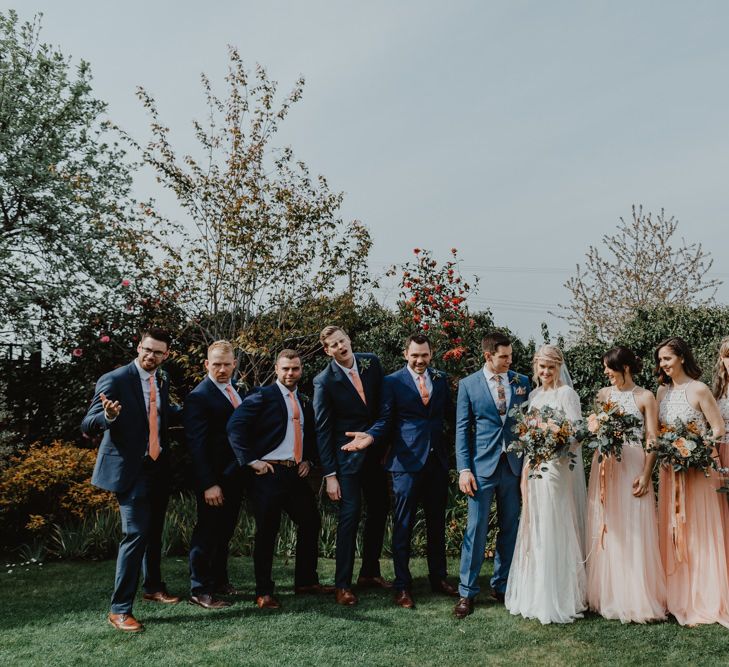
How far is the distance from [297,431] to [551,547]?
213 centimetres

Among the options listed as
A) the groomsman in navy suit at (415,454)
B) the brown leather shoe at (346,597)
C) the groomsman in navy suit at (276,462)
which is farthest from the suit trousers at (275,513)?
the groomsman in navy suit at (415,454)

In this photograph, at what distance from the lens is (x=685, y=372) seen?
5.18m

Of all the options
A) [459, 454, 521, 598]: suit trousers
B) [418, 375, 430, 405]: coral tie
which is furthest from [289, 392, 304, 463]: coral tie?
[459, 454, 521, 598]: suit trousers

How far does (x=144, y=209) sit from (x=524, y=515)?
5716 millimetres

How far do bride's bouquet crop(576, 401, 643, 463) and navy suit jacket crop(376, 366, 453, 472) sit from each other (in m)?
1.15

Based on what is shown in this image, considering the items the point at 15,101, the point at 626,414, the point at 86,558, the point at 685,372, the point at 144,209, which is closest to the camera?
the point at 626,414

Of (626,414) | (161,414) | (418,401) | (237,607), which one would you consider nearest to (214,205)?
(161,414)

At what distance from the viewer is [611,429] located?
4773 mm

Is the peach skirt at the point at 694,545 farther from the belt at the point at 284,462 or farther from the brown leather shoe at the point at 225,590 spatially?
the brown leather shoe at the point at 225,590

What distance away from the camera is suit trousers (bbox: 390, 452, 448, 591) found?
210 inches

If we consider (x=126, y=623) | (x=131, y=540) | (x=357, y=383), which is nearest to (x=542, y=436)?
(x=357, y=383)

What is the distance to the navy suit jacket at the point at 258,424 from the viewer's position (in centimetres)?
531

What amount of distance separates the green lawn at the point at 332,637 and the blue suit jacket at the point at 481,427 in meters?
1.09

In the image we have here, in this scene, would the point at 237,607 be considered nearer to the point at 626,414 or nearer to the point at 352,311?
the point at 626,414
